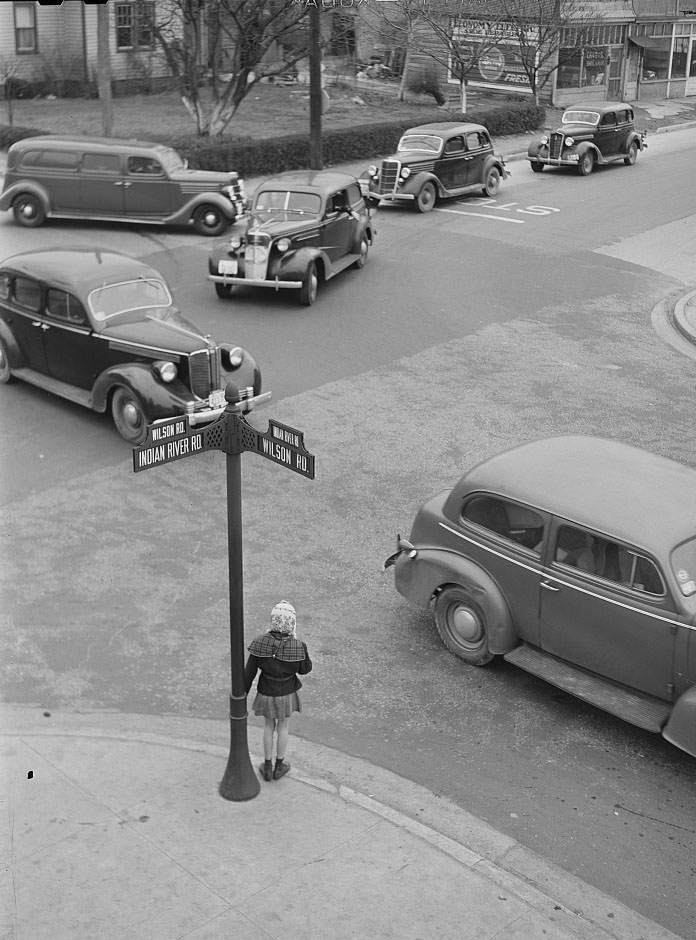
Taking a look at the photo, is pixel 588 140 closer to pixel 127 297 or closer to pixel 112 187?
pixel 112 187

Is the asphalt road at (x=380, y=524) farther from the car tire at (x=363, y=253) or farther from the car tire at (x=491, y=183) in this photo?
the car tire at (x=491, y=183)

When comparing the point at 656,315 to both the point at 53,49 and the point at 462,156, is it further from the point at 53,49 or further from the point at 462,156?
the point at 53,49

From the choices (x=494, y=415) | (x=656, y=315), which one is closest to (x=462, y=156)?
(x=656, y=315)

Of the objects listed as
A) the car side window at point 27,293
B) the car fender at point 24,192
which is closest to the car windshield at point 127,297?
the car side window at point 27,293

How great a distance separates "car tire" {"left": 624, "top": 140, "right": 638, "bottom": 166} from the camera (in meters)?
30.3

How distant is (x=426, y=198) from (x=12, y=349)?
42.2 ft

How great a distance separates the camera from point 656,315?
18.4 meters

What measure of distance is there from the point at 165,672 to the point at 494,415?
6.43 meters

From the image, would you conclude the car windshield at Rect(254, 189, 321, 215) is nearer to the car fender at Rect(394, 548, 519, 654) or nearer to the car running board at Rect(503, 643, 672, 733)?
the car fender at Rect(394, 548, 519, 654)

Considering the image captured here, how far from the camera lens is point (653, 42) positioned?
4441cm

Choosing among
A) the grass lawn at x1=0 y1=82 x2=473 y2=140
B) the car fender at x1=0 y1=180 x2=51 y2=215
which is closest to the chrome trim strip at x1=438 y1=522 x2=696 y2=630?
the car fender at x1=0 y1=180 x2=51 y2=215

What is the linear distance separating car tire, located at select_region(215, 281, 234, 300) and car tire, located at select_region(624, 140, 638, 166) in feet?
53.2

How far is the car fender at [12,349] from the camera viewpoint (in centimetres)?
1386

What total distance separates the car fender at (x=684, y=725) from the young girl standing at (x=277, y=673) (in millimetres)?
2377
